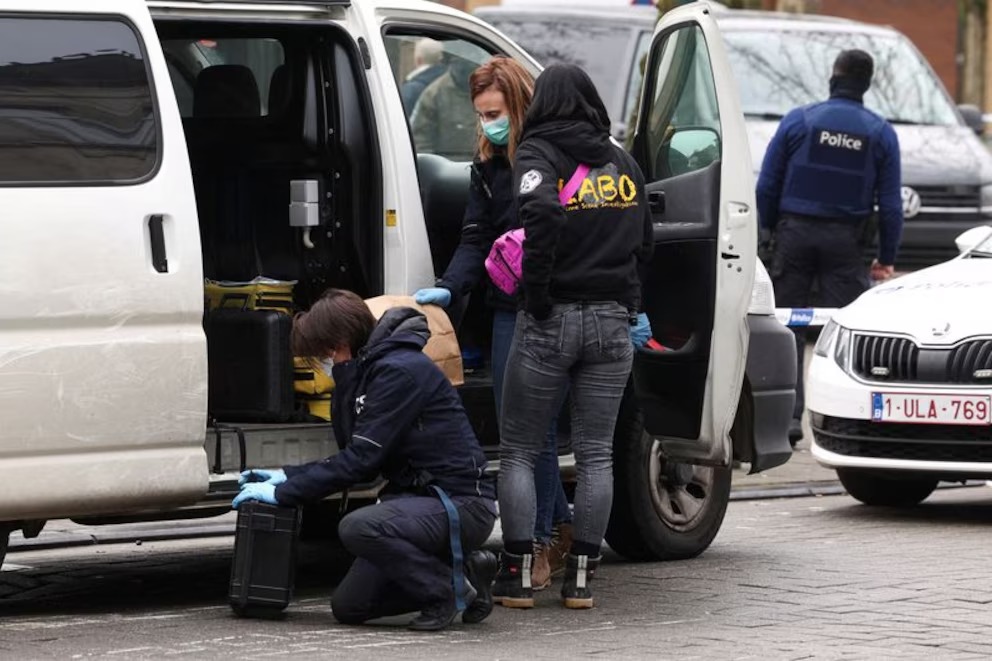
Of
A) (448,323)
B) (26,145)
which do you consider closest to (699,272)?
(448,323)

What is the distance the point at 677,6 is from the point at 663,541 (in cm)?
208

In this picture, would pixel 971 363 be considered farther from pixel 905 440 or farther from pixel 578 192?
pixel 578 192

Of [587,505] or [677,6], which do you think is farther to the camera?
[677,6]

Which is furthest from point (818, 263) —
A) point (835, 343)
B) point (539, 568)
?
point (539, 568)

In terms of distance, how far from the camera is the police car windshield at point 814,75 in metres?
16.2

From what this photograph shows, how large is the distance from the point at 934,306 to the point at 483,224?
2.86 meters

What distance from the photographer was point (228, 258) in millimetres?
8750

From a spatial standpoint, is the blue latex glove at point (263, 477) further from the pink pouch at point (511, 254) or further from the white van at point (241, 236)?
the pink pouch at point (511, 254)

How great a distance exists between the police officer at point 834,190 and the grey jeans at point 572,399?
181 inches

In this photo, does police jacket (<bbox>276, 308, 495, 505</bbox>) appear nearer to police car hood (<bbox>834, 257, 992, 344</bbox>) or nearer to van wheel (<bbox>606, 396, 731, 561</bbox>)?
van wheel (<bbox>606, 396, 731, 561</bbox>)

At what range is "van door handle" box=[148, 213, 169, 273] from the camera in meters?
7.43

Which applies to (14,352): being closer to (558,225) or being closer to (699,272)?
(558,225)

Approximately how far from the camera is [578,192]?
7785 millimetres

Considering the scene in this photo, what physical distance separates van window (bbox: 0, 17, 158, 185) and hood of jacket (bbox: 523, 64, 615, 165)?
4.19ft
